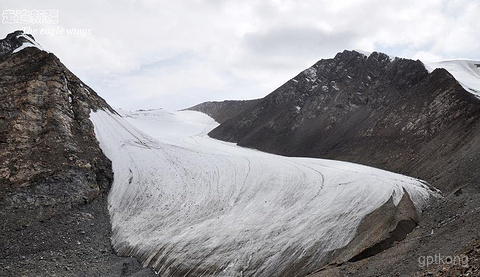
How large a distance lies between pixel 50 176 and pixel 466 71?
53820mm

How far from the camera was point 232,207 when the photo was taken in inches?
920

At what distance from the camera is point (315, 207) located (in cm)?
2030

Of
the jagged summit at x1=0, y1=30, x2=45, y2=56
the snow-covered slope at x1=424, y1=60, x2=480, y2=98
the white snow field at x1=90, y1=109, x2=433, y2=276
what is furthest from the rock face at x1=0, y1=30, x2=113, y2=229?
the snow-covered slope at x1=424, y1=60, x2=480, y2=98

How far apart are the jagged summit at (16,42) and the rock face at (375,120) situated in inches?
1456

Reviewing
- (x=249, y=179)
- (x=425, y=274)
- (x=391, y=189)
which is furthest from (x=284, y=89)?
(x=425, y=274)

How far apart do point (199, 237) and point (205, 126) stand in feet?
251

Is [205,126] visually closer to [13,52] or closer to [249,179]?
[13,52]

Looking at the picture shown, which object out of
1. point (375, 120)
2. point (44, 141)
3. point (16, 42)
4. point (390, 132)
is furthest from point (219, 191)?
point (16, 42)

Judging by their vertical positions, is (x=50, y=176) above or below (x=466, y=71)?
below

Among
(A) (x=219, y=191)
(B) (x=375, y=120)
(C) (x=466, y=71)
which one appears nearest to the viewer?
(A) (x=219, y=191)

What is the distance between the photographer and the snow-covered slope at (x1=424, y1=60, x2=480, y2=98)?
119ft

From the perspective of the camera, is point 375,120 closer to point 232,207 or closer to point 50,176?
point 232,207

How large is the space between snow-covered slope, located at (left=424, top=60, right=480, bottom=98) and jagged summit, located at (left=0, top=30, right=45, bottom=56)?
50.4m

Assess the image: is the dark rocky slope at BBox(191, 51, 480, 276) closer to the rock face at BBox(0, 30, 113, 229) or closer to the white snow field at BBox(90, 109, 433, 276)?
the white snow field at BBox(90, 109, 433, 276)
